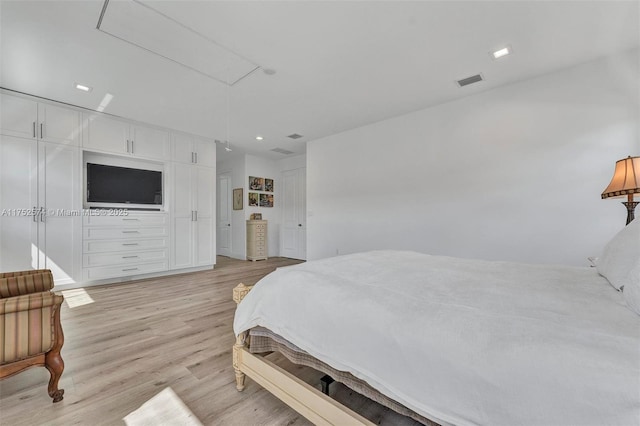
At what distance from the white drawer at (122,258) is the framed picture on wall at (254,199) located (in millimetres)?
2405

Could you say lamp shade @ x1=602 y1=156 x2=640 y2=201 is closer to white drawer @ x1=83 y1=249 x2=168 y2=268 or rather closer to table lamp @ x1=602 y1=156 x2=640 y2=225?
table lamp @ x1=602 y1=156 x2=640 y2=225

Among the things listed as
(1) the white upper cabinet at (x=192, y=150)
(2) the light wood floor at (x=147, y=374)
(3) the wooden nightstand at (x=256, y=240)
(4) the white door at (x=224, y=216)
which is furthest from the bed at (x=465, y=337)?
(4) the white door at (x=224, y=216)

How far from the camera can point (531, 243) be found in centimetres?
301

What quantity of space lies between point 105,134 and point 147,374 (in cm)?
406

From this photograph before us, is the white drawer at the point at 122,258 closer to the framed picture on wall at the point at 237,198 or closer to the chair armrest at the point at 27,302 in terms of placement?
the framed picture on wall at the point at 237,198

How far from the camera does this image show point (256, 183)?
6.61 m

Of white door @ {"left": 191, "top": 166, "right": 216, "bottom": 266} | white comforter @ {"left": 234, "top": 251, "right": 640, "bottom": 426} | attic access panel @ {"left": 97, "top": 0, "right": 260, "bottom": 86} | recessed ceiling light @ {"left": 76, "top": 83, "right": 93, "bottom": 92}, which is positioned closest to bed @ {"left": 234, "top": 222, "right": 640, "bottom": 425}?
white comforter @ {"left": 234, "top": 251, "right": 640, "bottom": 426}

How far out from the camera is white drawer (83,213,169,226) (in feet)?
12.8

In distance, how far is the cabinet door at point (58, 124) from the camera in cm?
353

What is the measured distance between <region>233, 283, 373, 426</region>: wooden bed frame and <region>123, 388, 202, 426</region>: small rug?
0.29m

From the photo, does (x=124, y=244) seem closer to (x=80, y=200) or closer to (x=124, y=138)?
Result: (x=80, y=200)

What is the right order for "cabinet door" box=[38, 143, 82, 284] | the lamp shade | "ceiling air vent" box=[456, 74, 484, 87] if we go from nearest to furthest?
the lamp shade < "ceiling air vent" box=[456, 74, 484, 87] < "cabinet door" box=[38, 143, 82, 284]

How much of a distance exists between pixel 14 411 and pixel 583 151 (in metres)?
5.09

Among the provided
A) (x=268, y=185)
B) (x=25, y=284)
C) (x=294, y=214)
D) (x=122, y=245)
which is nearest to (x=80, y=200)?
(x=122, y=245)
